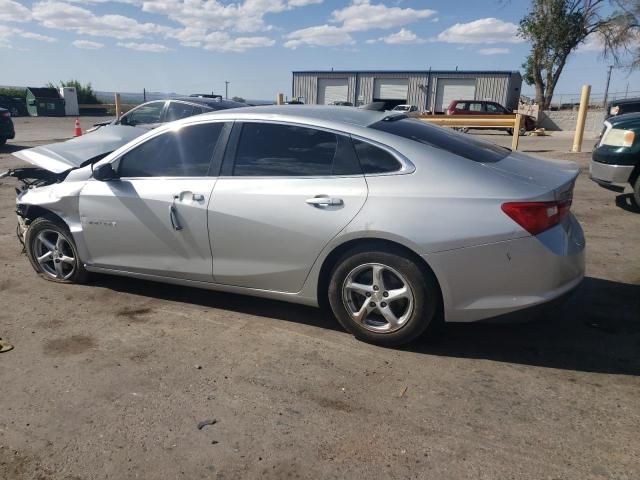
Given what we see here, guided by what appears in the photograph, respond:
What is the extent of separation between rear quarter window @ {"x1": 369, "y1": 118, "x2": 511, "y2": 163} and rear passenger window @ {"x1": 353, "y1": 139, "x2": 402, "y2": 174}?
0.20 meters

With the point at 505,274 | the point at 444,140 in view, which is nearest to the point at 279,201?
the point at 444,140

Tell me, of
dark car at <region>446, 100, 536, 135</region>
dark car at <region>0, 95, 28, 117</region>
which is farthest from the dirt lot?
dark car at <region>0, 95, 28, 117</region>

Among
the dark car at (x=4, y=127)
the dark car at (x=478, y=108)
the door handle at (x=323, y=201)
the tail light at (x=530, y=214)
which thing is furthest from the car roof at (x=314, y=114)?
the dark car at (x=478, y=108)

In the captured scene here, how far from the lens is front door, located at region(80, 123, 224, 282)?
155 inches

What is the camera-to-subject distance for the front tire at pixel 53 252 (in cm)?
462

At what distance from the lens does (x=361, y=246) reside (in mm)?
3453

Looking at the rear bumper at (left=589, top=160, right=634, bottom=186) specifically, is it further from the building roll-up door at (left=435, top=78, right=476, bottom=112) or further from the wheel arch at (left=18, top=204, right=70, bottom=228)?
the building roll-up door at (left=435, top=78, right=476, bottom=112)

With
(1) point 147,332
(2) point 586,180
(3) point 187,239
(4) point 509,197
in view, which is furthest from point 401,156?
(2) point 586,180

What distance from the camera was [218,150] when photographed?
395 centimetres

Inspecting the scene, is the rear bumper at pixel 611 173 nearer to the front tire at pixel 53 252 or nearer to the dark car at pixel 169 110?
the dark car at pixel 169 110

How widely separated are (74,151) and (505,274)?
4.26 metres

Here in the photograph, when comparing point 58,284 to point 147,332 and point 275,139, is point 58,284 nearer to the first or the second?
point 147,332

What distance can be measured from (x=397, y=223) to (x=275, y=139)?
3.79 feet

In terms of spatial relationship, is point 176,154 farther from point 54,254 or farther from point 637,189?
point 637,189
